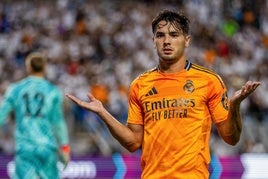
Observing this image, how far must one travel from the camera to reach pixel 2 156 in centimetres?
1433

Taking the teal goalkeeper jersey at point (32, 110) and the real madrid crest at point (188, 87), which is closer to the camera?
the real madrid crest at point (188, 87)

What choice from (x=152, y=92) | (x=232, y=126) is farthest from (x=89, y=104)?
(x=232, y=126)

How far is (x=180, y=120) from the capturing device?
613 cm

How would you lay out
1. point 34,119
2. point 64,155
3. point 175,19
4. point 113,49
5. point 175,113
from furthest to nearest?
point 113,49 → point 64,155 → point 34,119 → point 175,19 → point 175,113

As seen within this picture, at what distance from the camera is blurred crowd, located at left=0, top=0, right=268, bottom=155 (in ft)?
56.2

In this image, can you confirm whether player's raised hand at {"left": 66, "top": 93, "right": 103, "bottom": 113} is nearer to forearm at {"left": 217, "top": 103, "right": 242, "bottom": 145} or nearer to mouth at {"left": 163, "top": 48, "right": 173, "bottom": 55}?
mouth at {"left": 163, "top": 48, "right": 173, "bottom": 55}

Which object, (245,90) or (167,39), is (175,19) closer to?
(167,39)

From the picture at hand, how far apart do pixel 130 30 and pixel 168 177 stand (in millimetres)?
15558

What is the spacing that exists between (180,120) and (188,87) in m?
0.25

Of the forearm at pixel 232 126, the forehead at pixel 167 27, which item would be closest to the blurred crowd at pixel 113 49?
the forehead at pixel 167 27

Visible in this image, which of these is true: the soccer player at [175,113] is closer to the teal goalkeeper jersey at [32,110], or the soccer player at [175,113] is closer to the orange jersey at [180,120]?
the orange jersey at [180,120]

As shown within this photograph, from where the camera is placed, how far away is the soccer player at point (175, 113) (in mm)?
6078

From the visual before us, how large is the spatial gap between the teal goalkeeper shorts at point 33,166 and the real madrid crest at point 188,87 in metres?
4.13

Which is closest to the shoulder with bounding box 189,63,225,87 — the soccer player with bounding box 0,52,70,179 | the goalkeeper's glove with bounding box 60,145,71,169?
the soccer player with bounding box 0,52,70,179
